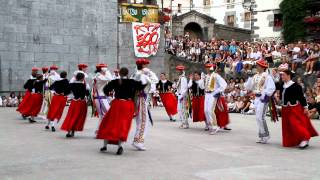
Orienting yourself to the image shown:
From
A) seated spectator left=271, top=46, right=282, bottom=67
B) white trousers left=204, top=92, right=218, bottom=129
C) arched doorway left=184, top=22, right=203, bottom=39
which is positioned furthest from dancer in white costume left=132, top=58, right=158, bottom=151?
arched doorway left=184, top=22, right=203, bottom=39

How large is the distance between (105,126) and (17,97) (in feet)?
56.3

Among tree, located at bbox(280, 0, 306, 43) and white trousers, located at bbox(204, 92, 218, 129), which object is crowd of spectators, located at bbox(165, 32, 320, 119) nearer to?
white trousers, located at bbox(204, 92, 218, 129)

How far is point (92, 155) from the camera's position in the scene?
10289mm

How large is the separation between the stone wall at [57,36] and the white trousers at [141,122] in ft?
53.8

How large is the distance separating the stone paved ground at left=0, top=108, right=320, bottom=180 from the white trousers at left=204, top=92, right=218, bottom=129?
45 cm

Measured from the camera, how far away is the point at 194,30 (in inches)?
1882

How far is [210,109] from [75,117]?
3945mm

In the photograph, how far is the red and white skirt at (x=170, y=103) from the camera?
19.3m

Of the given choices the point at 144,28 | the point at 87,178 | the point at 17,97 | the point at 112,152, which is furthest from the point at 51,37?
the point at 87,178

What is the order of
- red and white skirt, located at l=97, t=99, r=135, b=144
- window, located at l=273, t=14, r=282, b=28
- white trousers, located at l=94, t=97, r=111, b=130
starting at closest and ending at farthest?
red and white skirt, located at l=97, t=99, r=135, b=144, white trousers, located at l=94, t=97, r=111, b=130, window, located at l=273, t=14, r=282, b=28

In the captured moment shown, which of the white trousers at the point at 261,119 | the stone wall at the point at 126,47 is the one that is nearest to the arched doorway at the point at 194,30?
the stone wall at the point at 126,47

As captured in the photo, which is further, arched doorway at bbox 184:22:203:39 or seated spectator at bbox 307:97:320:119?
arched doorway at bbox 184:22:203:39

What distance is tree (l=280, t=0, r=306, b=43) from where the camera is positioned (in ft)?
112

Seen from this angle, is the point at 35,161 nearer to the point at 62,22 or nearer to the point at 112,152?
the point at 112,152
